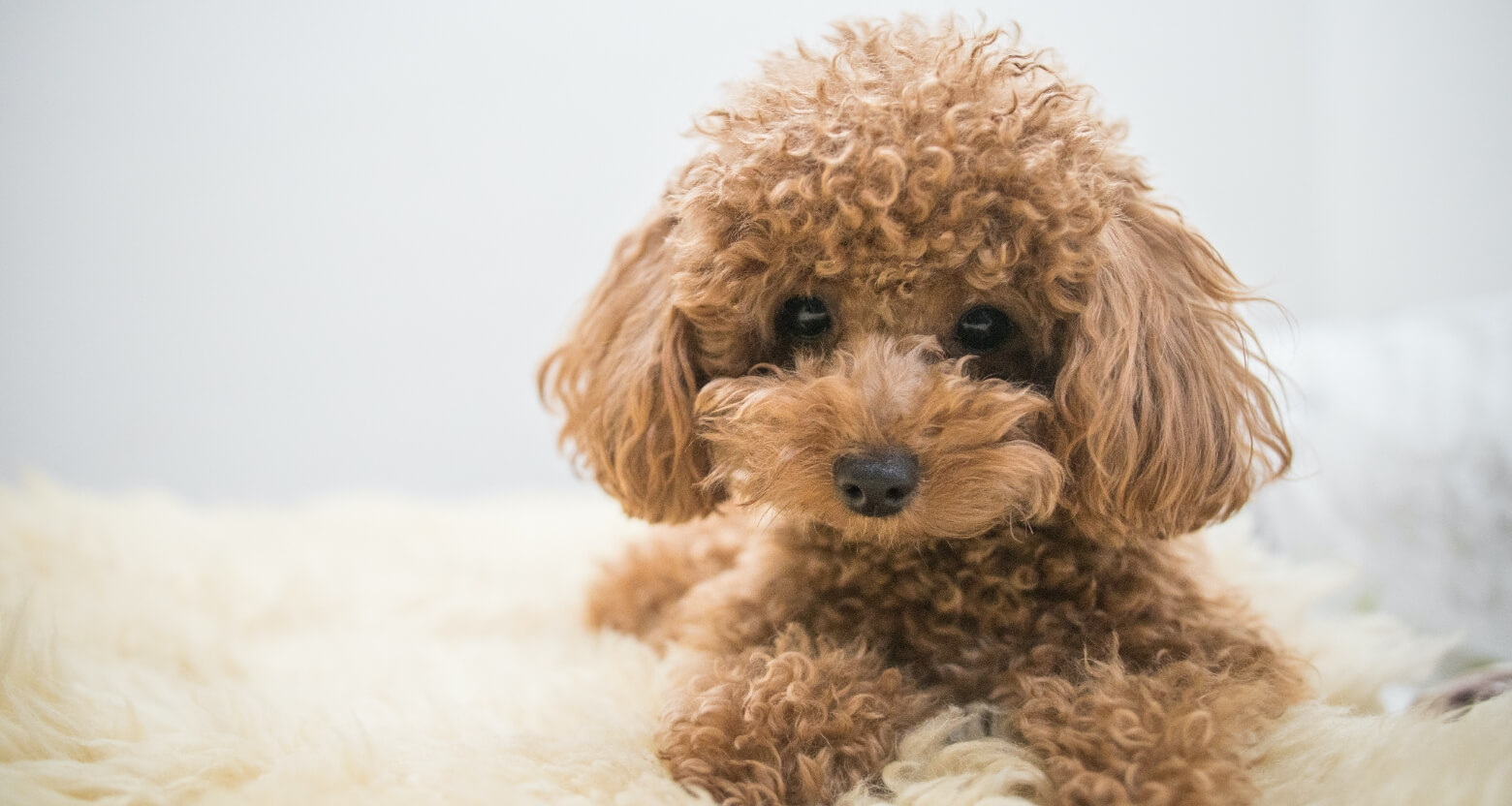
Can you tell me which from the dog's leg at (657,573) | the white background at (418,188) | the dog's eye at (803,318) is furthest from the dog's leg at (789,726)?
the white background at (418,188)

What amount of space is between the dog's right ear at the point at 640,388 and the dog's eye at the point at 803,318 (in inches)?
4.6

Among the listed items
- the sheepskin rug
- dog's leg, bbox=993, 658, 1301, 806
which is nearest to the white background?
the sheepskin rug

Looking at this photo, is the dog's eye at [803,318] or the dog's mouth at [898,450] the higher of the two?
the dog's eye at [803,318]

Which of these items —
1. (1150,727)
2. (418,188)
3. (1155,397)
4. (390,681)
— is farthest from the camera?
(418,188)

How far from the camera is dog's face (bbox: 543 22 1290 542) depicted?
99 cm

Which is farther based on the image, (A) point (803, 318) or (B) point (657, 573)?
(B) point (657, 573)

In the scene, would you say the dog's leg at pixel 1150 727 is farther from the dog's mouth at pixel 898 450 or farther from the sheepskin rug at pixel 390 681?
the dog's mouth at pixel 898 450

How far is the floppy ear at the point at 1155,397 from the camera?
3.38 ft

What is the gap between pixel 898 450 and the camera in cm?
96

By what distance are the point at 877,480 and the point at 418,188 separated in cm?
243

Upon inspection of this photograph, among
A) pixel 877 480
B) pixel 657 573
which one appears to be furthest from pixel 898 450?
pixel 657 573

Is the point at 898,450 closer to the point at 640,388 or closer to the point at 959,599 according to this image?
the point at 959,599

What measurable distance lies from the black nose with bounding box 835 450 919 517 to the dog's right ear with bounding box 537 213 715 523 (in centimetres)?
29

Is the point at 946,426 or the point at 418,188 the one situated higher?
the point at 418,188
